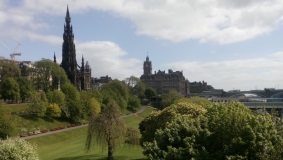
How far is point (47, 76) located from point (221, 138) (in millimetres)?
87756

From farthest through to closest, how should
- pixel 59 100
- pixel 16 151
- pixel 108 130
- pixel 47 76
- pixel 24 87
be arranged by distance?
pixel 47 76
pixel 24 87
pixel 59 100
pixel 108 130
pixel 16 151

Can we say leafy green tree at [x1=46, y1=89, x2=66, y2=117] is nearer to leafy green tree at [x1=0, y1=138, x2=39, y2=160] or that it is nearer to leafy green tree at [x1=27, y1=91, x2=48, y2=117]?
leafy green tree at [x1=27, y1=91, x2=48, y2=117]

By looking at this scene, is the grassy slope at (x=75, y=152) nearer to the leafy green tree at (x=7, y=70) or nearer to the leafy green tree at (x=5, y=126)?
the leafy green tree at (x=5, y=126)

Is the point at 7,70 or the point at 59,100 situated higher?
the point at 7,70

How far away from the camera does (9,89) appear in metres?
85.1

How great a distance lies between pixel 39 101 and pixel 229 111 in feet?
184

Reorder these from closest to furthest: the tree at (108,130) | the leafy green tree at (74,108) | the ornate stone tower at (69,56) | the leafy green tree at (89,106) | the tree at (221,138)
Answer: the tree at (221,138)
the tree at (108,130)
the leafy green tree at (74,108)
the leafy green tree at (89,106)
the ornate stone tower at (69,56)

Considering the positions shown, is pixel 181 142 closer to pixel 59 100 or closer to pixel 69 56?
pixel 59 100

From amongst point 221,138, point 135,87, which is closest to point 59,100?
point 221,138

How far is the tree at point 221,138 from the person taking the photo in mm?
20891

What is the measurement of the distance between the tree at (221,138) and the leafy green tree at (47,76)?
83.2m

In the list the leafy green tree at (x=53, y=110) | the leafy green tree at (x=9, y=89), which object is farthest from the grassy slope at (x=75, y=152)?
the leafy green tree at (x=9, y=89)

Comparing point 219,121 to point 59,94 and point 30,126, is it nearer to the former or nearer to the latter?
point 30,126

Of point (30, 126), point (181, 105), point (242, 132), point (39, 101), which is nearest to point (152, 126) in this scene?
point (181, 105)
